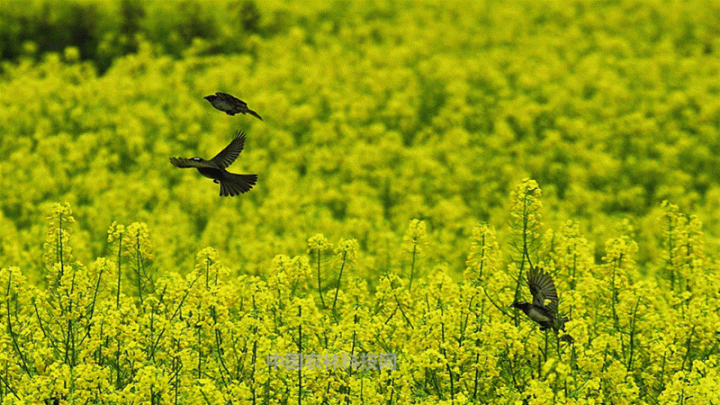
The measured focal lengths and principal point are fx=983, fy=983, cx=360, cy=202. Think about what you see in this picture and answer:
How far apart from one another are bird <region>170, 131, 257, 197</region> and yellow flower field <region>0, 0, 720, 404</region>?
606 millimetres

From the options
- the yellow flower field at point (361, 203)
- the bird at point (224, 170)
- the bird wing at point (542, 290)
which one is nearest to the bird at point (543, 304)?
the bird wing at point (542, 290)

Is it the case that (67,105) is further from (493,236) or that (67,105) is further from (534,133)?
(493,236)

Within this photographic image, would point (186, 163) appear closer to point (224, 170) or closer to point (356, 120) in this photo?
point (224, 170)

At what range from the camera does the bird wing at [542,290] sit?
425cm

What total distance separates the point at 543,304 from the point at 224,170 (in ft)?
4.87

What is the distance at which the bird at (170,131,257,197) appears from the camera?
3867 mm

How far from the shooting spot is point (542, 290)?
4.29 meters

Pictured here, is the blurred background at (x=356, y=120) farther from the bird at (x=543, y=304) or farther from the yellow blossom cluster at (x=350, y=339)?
the bird at (x=543, y=304)

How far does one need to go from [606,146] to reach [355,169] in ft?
11.0

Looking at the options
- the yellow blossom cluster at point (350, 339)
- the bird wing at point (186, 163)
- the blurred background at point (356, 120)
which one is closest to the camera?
the bird wing at point (186, 163)

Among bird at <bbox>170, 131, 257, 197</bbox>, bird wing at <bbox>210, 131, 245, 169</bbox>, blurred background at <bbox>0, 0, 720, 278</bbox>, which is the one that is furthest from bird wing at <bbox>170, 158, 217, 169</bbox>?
blurred background at <bbox>0, 0, 720, 278</bbox>

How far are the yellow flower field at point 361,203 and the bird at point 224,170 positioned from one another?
61 centimetres

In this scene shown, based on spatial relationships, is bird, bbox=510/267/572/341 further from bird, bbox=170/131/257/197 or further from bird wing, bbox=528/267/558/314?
bird, bbox=170/131/257/197

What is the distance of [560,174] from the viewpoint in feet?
36.9
